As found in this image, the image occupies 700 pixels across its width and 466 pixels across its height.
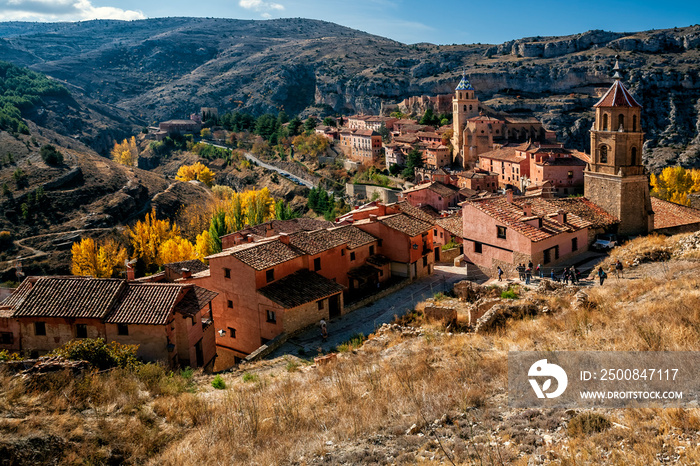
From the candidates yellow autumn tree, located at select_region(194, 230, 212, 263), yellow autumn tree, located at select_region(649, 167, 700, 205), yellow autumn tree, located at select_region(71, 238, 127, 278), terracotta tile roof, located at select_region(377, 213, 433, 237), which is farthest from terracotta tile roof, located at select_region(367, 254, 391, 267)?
yellow autumn tree, located at select_region(649, 167, 700, 205)

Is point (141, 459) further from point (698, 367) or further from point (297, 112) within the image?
point (297, 112)

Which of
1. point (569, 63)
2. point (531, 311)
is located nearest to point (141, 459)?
point (531, 311)

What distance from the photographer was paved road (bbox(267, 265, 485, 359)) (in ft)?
63.8

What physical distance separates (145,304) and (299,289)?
5.72m

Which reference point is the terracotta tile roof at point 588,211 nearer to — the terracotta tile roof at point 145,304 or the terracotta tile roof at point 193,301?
the terracotta tile roof at point 193,301

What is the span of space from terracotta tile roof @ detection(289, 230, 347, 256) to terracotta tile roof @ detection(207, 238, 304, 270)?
15.5 inches

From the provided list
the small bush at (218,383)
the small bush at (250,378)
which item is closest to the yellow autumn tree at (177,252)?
the small bush at (250,378)

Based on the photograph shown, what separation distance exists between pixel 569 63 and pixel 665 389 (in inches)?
4961

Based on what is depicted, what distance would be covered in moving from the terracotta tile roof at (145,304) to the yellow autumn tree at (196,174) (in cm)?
6766

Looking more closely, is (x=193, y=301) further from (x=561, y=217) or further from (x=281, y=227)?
(x=561, y=217)

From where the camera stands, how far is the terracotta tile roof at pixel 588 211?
26.1 m

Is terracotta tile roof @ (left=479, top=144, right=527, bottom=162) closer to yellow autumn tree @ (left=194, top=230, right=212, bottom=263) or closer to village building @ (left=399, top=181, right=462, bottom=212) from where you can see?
village building @ (left=399, top=181, right=462, bottom=212)

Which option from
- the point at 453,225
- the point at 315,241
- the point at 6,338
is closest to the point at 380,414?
the point at 6,338

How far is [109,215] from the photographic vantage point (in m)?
60.1
